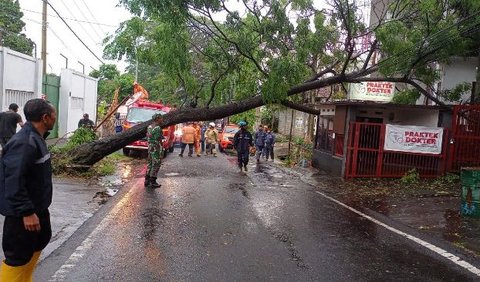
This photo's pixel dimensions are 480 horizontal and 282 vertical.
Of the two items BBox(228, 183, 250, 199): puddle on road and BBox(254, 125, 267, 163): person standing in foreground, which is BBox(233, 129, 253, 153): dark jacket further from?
BBox(254, 125, 267, 163): person standing in foreground

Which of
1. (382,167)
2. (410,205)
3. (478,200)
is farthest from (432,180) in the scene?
(478,200)

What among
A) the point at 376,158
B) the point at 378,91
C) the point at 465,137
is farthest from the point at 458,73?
the point at 376,158

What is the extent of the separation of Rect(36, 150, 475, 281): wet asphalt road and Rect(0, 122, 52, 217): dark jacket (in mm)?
1539

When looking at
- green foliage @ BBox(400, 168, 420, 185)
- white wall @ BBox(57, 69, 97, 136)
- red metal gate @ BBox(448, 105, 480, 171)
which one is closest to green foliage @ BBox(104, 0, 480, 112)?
red metal gate @ BBox(448, 105, 480, 171)

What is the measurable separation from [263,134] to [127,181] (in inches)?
390

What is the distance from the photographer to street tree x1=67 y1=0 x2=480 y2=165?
1168 centimetres

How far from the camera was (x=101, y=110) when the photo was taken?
3844 centimetres

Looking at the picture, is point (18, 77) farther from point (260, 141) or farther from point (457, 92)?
point (457, 92)

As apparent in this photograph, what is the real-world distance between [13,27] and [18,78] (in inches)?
1177

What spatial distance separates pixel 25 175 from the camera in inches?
140

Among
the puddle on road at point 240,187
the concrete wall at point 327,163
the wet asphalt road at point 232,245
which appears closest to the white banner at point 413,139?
the concrete wall at point 327,163

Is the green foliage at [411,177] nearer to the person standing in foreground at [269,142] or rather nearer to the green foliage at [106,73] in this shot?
the person standing in foreground at [269,142]

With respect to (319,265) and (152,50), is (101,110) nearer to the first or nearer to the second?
(152,50)

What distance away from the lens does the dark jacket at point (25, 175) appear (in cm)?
349
